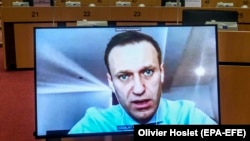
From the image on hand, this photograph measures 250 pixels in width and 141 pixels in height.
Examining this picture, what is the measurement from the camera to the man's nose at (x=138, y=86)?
1.75m

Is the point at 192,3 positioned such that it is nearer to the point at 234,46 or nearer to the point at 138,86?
the point at 234,46

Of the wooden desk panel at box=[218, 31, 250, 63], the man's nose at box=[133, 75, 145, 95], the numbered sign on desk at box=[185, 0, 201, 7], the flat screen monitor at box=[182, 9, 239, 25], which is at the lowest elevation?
the man's nose at box=[133, 75, 145, 95]

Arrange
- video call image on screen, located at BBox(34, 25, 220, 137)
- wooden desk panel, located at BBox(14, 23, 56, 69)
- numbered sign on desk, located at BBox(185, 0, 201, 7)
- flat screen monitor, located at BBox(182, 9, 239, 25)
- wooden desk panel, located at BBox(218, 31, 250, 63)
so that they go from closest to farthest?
1. video call image on screen, located at BBox(34, 25, 220, 137)
2. wooden desk panel, located at BBox(218, 31, 250, 63)
3. flat screen monitor, located at BBox(182, 9, 239, 25)
4. wooden desk panel, located at BBox(14, 23, 56, 69)
5. numbered sign on desk, located at BBox(185, 0, 201, 7)

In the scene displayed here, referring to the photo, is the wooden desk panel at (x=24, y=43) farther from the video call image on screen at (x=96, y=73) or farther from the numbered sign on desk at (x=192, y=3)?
the video call image on screen at (x=96, y=73)

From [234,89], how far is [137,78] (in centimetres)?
78

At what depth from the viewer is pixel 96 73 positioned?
5.82ft

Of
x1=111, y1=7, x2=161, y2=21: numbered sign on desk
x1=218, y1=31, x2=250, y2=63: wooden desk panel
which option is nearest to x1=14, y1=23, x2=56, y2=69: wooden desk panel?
x1=111, y1=7, x2=161, y2=21: numbered sign on desk

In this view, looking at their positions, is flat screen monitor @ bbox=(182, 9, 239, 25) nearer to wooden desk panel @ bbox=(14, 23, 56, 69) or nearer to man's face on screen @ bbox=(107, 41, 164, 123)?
man's face on screen @ bbox=(107, 41, 164, 123)

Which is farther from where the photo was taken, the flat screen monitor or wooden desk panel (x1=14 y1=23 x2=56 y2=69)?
wooden desk panel (x1=14 y1=23 x2=56 y2=69)

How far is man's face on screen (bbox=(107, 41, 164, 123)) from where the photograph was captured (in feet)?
5.74

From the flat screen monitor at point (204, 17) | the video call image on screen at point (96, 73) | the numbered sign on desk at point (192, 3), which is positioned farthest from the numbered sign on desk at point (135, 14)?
the video call image on screen at point (96, 73)

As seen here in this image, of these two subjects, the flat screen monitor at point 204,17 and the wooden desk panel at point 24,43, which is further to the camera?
the wooden desk panel at point 24,43

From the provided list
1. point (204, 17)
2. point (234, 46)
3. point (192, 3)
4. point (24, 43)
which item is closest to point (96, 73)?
point (234, 46)

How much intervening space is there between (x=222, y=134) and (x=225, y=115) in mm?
1401
